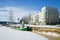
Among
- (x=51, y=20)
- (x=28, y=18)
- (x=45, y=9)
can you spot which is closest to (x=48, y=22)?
(x=51, y=20)

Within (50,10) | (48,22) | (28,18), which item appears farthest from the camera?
(28,18)

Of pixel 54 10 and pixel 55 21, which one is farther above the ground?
pixel 54 10

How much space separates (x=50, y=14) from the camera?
101000 mm

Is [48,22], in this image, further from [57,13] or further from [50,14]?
[57,13]

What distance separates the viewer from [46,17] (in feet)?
326

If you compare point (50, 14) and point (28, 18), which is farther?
point (28, 18)

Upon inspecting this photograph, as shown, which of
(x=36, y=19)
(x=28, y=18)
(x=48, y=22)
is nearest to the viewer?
(x=48, y=22)

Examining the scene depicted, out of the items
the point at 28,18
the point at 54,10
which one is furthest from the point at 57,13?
the point at 28,18

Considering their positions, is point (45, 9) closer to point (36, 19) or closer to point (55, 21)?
point (55, 21)

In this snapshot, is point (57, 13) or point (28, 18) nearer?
point (57, 13)

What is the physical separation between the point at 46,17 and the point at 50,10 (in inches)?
300

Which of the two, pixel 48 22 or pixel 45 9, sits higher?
pixel 45 9

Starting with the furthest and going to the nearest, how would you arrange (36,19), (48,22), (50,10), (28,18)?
(28,18) → (36,19) → (50,10) → (48,22)

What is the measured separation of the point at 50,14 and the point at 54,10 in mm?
6342
